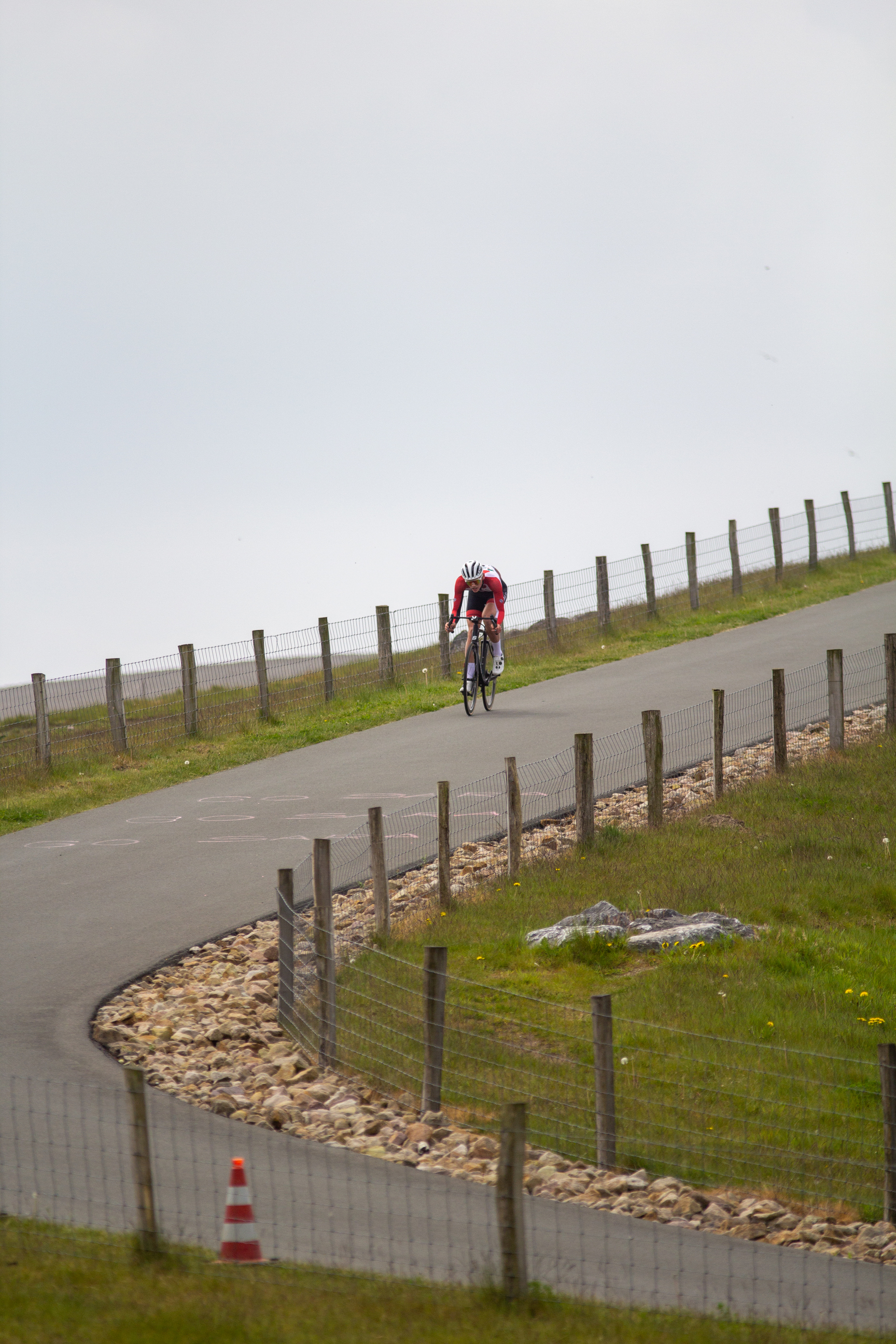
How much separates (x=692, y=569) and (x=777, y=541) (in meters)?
4.46

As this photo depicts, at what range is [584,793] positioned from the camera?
1473 cm

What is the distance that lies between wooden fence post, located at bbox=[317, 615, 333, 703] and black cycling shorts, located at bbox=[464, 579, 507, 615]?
5.51 meters

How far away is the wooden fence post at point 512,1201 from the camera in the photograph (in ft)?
17.9

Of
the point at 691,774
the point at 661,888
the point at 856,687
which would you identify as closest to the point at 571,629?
the point at 856,687

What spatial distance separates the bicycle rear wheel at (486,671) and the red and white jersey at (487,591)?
33.4 inches

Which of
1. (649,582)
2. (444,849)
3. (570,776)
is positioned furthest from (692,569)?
(444,849)

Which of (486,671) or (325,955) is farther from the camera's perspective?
(486,671)

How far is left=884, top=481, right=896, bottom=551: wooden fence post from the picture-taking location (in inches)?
1677

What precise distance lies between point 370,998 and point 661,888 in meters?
3.76

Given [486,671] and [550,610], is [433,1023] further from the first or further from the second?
[550,610]

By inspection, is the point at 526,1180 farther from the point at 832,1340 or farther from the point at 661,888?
the point at 661,888

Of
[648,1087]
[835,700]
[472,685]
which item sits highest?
[472,685]

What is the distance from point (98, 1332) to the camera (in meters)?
5.16

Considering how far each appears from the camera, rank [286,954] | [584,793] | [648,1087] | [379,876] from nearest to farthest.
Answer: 1. [648,1087]
2. [286,954]
3. [379,876]
4. [584,793]
